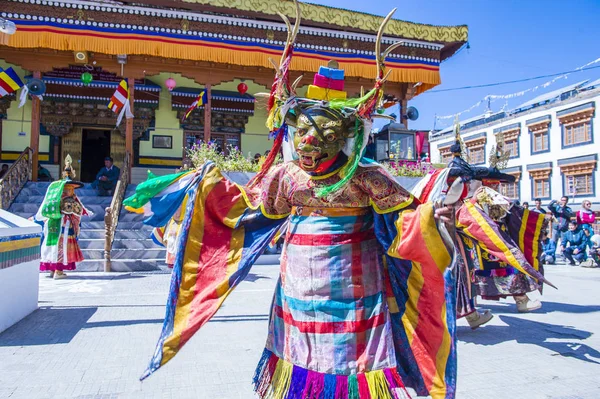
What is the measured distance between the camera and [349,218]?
239 cm

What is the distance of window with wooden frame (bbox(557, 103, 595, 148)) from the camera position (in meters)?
23.3

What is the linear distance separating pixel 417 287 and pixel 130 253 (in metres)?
8.30

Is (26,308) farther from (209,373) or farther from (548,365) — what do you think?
(548,365)

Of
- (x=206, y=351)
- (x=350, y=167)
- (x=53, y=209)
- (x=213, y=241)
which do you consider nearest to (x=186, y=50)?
(x=53, y=209)

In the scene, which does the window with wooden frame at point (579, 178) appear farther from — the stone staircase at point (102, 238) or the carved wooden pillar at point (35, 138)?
the carved wooden pillar at point (35, 138)

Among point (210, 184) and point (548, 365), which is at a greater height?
point (210, 184)

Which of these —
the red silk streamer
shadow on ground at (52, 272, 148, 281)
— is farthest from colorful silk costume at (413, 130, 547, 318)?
shadow on ground at (52, 272, 148, 281)

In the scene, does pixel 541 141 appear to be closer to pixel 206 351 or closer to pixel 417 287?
pixel 206 351

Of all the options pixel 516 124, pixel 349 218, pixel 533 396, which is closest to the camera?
pixel 349 218

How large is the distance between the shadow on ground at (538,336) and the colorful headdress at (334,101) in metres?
3.10

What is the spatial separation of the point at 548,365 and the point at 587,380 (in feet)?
1.21

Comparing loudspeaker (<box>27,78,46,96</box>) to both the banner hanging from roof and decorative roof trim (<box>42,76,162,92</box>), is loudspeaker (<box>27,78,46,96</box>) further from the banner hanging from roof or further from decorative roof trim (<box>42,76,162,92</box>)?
decorative roof trim (<box>42,76,162,92</box>)

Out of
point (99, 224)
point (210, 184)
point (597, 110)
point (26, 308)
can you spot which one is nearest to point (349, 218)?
point (210, 184)

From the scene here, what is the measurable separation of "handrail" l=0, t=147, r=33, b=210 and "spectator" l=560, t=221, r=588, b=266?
14.2 metres
